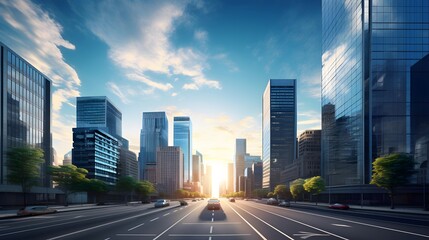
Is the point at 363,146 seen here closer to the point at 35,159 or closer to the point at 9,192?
the point at 35,159

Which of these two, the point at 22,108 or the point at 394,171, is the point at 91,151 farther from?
the point at 394,171

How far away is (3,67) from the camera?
238ft

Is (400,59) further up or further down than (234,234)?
further up

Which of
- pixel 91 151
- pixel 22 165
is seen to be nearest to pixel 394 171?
pixel 22 165

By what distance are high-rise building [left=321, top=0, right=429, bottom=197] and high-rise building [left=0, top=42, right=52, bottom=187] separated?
8629 centimetres

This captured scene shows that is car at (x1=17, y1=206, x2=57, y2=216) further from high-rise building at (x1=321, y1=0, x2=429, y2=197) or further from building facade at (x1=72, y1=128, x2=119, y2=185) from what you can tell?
building facade at (x1=72, y1=128, x2=119, y2=185)

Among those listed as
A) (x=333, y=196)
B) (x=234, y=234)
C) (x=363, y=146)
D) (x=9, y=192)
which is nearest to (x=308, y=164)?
(x=333, y=196)

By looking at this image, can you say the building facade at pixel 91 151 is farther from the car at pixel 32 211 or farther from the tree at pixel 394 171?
the tree at pixel 394 171

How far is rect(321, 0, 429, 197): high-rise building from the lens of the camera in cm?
8100

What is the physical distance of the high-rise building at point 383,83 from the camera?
81000 millimetres

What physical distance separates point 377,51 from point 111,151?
14304cm

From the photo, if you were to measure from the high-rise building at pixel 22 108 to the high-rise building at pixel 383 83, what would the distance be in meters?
86.3

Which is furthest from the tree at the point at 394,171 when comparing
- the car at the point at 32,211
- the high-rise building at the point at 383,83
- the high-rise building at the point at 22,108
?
the high-rise building at the point at 22,108

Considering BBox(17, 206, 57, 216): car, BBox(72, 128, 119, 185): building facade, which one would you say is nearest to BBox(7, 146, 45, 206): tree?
BBox(17, 206, 57, 216): car
